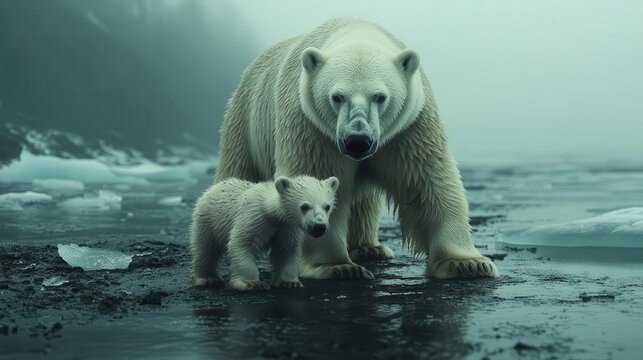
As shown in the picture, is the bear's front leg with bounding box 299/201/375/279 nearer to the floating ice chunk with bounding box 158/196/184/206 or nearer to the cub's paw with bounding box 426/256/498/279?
the cub's paw with bounding box 426/256/498/279

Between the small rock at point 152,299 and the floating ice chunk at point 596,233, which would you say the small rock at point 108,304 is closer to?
the small rock at point 152,299

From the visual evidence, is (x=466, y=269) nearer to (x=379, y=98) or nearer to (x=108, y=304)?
(x=379, y=98)

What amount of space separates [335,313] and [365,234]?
3039 mm

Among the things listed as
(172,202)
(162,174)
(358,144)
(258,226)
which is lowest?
(258,226)

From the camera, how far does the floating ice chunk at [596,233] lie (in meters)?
7.39

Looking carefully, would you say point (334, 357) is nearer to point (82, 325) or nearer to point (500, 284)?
point (82, 325)

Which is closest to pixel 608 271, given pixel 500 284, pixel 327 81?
pixel 500 284

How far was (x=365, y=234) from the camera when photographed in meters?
7.39

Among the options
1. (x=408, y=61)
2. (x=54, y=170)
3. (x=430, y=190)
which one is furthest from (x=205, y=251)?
(x=54, y=170)

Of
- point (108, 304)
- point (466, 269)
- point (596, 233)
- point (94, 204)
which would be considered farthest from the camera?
point (94, 204)

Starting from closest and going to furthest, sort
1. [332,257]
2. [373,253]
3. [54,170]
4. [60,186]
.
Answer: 1. [332,257]
2. [373,253]
3. [60,186]
4. [54,170]

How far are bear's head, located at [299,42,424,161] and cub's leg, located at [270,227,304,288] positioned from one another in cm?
55

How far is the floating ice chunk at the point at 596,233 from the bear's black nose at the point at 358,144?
3170mm

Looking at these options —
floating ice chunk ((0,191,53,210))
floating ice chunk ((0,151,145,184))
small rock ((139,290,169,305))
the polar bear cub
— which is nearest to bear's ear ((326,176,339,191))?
the polar bear cub
